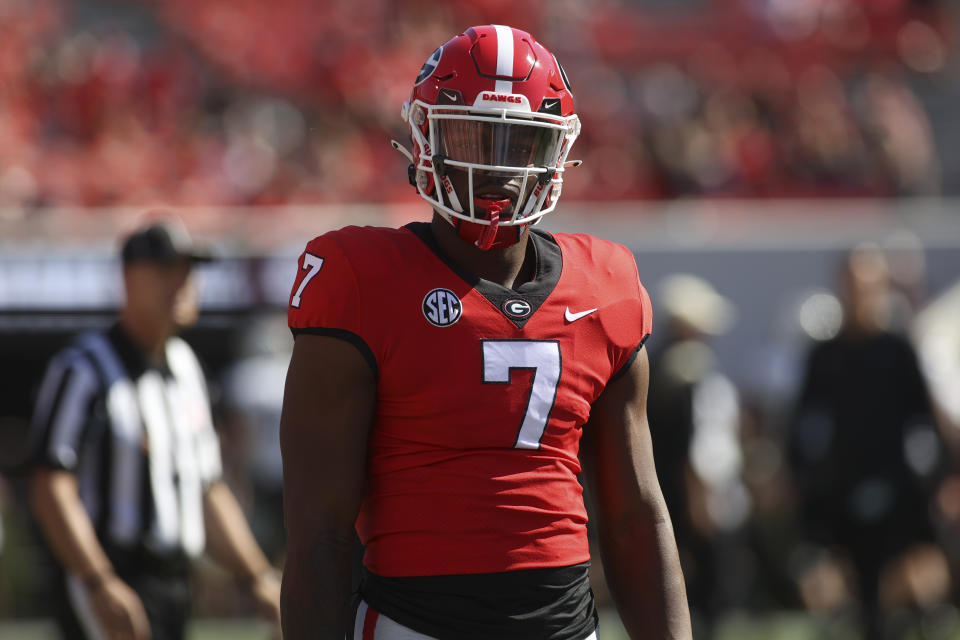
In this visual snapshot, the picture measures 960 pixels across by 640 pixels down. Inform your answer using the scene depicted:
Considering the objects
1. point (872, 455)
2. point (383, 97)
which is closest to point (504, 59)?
point (872, 455)

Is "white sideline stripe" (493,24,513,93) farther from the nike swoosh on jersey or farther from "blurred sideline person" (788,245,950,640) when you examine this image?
"blurred sideline person" (788,245,950,640)

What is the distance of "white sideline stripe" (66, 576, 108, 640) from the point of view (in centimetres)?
377

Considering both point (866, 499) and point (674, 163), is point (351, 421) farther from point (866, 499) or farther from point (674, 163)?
point (674, 163)

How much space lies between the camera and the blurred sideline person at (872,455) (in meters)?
6.08

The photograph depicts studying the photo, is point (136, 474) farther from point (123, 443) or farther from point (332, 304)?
point (332, 304)

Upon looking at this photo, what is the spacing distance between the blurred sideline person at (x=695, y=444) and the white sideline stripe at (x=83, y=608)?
339cm

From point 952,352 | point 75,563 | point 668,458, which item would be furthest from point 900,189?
point 75,563

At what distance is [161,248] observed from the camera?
4.09m

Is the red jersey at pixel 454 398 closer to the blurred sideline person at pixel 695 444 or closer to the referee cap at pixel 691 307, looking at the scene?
the blurred sideline person at pixel 695 444

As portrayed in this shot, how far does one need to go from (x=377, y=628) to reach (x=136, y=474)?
189 centimetres

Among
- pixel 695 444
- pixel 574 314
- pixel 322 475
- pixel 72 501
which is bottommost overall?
pixel 695 444

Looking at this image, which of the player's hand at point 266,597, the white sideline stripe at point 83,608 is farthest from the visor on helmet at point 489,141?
the white sideline stripe at point 83,608

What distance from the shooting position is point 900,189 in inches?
452

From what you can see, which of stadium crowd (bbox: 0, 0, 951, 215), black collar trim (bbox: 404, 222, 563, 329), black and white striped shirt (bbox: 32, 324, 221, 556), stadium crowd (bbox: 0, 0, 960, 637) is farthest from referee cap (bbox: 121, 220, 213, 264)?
stadium crowd (bbox: 0, 0, 951, 215)
